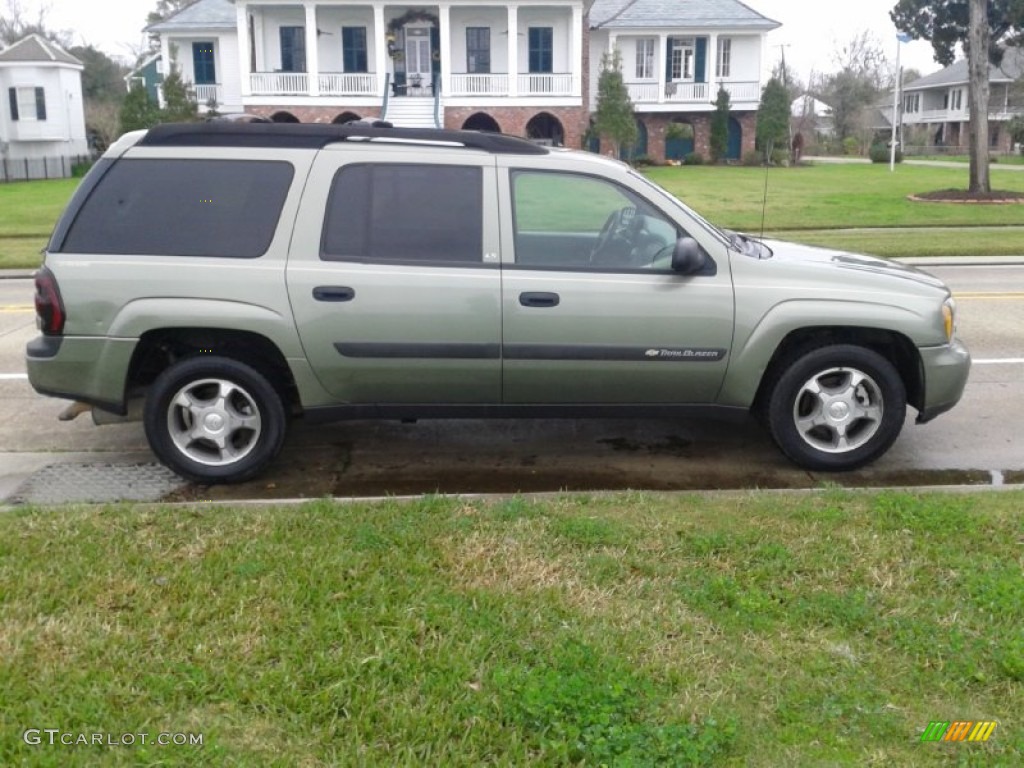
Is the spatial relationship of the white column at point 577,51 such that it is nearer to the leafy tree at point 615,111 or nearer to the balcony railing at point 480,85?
the leafy tree at point 615,111

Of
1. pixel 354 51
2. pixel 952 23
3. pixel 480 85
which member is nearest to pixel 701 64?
pixel 480 85

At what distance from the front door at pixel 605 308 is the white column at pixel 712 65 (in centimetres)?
4324

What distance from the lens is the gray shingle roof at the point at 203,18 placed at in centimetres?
4362

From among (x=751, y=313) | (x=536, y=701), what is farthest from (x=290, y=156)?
(x=536, y=701)

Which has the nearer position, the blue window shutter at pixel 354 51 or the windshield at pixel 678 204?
the windshield at pixel 678 204

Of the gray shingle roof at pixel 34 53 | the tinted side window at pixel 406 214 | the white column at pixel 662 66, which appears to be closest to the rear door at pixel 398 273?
the tinted side window at pixel 406 214

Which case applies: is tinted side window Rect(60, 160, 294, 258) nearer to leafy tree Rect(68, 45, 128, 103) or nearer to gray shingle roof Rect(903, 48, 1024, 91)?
leafy tree Rect(68, 45, 128, 103)

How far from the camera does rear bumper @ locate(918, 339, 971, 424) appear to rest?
5.73 metres

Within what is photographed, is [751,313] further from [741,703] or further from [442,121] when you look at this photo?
[442,121]

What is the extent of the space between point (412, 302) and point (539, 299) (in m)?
0.67

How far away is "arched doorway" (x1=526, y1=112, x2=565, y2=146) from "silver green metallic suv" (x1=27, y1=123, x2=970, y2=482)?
37566 mm

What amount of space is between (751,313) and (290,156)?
2.61 m

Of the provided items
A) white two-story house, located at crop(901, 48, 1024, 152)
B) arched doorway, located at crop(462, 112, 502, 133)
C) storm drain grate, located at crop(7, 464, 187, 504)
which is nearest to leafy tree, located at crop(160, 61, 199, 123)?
arched doorway, located at crop(462, 112, 502, 133)

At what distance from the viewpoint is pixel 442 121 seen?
132ft
